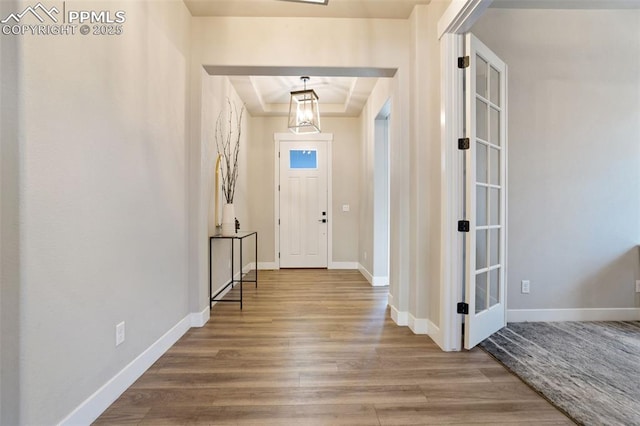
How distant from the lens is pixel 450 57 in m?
2.39

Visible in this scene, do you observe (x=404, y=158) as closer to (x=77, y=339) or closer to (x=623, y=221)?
(x=623, y=221)

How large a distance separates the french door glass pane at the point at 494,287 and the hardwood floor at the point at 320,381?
49 cm

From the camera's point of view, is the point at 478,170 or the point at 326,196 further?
the point at 326,196

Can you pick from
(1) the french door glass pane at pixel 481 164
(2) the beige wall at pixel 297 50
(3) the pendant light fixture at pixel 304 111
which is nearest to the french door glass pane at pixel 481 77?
(1) the french door glass pane at pixel 481 164

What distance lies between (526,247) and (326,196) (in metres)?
3.50

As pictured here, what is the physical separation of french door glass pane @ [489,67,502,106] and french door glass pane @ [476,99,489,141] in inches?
5.8

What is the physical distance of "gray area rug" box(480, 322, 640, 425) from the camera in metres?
1.68

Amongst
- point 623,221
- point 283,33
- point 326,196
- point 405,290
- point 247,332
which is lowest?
point 247,332

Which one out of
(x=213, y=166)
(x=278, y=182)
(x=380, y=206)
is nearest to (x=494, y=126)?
(x=380, y=206)

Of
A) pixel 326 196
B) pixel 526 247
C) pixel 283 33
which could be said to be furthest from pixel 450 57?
pixel 326 196

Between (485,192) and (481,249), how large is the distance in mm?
455

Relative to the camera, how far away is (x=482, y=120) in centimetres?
253

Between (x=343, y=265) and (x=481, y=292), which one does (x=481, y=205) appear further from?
(x=343, y=265)

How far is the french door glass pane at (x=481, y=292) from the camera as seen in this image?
2459mm
